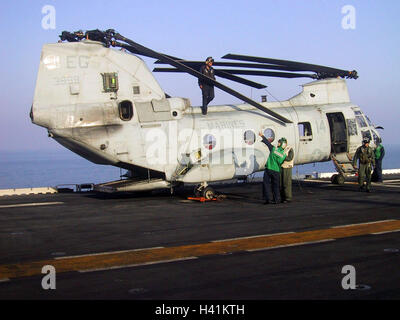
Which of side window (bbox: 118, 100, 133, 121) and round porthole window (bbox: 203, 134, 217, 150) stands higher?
side window (bbox: 118, 100, 133, 121)

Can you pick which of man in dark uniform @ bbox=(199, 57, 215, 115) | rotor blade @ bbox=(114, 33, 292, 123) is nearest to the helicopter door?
Answer: rotor blade @ bbox=(114, 33, 292, 123)

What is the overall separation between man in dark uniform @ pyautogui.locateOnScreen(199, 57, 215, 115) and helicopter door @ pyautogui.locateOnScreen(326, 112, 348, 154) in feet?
16.6

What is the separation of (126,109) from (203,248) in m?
8.92

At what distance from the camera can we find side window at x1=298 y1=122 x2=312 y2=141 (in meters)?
19.6

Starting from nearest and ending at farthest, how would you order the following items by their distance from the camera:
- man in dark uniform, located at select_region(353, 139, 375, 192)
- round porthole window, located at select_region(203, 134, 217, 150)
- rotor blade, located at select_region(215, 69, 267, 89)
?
round porthole window, located at select_region(203, 134, 217, 150)
man in dark uniform, located at select_region(353, 139, 375, 192)
rotor blade, located at select_region(215, 69, 267, 89)

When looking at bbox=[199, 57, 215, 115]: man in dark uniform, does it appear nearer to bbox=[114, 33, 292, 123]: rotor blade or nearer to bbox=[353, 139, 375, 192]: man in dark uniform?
bbox=[114, 33, 292, 123]: rotor blade

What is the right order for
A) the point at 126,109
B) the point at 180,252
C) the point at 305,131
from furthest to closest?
the point at 305,131 < the point at 126,109 < the point at 180,252

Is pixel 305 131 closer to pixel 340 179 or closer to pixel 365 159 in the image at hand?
pixel 365 159

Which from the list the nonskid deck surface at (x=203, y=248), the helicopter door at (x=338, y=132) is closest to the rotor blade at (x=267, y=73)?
the helicopter door at (x=338, y=132)

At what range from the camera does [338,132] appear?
20422 mm

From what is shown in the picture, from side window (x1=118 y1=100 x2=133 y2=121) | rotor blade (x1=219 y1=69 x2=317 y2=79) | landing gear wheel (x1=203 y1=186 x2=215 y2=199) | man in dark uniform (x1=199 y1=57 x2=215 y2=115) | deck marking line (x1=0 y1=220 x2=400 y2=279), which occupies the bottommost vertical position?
deck marking line (x1=0 y1=220 x2=400 y2=279)

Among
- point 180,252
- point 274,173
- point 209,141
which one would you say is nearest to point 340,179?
point 274,173

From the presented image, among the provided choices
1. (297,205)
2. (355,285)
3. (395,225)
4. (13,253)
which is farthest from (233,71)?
(355,285)

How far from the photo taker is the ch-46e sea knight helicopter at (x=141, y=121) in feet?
55.2
